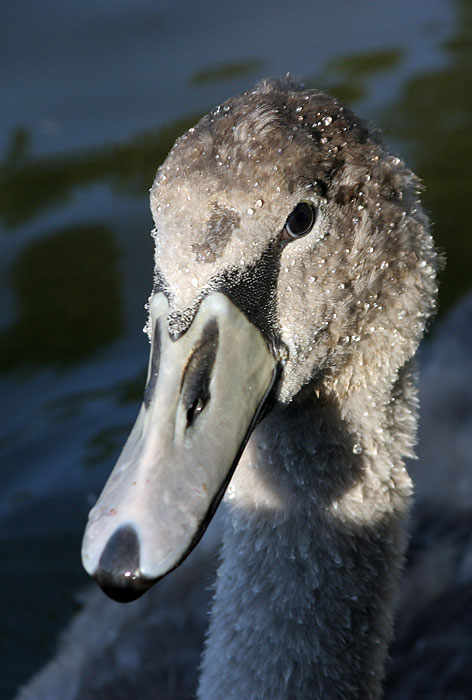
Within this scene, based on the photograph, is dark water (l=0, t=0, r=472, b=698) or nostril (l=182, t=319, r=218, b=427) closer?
nostril (l=182, t=319, r=218, b=427)

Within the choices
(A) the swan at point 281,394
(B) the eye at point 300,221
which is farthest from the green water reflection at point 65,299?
(B) the eye at point 300,221

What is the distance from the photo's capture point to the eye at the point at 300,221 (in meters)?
3.23

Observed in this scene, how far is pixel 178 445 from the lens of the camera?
9.80 ft

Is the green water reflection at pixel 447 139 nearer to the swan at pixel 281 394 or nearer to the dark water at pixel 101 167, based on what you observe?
the dark water at pixel 101 167

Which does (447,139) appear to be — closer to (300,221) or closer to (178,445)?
(300,221)

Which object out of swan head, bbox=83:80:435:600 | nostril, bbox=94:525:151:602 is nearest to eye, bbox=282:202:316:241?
swan head, bbox=83:80:435:600

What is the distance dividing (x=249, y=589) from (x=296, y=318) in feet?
3.13

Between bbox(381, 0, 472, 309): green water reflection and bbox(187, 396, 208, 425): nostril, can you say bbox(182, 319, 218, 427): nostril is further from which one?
bbox(381, 0, 472, 309): green water reflection

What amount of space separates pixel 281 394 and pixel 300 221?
510 millimetres

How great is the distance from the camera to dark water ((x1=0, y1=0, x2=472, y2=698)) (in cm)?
628

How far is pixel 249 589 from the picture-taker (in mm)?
3703

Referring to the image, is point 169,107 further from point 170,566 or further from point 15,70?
point 170,566

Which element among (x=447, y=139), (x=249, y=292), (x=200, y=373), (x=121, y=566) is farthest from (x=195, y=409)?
(x=447, y=139)

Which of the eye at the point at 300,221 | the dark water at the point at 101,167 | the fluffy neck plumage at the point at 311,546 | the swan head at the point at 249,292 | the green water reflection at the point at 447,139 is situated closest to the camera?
the swan head at the point at 249,292
